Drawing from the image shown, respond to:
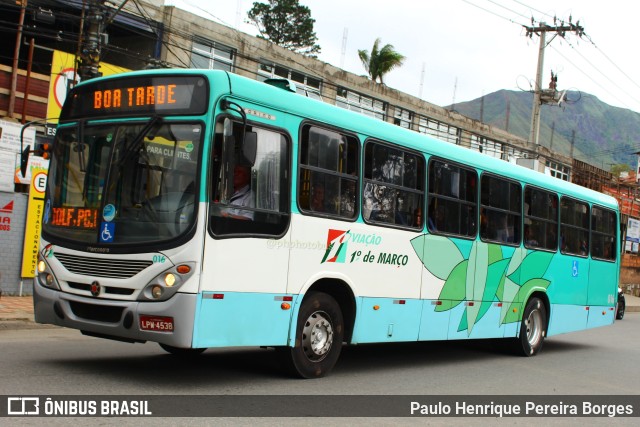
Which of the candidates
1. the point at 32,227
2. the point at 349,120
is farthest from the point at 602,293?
the point at 32,227

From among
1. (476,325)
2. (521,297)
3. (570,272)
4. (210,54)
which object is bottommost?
(476,325)

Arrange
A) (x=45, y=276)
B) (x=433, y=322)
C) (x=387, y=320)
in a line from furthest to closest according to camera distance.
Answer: (x=433, y=322)
(x=387, y=320)
(x=45, y=276)

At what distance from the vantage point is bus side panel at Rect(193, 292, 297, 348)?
7572 millimetres

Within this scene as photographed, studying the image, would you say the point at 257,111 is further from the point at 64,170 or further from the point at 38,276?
the point at 38,276

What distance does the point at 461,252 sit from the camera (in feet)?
38.3

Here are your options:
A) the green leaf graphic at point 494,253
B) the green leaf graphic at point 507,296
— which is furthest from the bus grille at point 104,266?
the green leaf graphic at point 507,296

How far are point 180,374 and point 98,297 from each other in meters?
1.46

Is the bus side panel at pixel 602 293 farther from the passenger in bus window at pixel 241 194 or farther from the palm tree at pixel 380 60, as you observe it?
the palm tree at pixel 380 60

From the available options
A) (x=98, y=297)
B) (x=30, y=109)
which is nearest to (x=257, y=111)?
(x=98, y=297)

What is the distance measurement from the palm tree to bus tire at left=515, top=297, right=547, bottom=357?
2853 centimetres

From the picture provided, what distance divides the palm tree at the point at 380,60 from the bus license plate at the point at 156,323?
116 ft

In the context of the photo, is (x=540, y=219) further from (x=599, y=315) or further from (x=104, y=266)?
(x=104, y=266)

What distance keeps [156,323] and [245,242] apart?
4.01 feet

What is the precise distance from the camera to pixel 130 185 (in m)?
7.86
